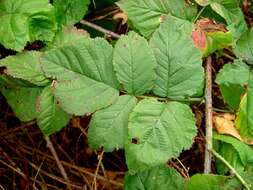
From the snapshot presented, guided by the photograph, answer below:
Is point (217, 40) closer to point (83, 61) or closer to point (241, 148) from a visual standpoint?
point (241, 148)

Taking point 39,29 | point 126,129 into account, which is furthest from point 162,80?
point 39,29

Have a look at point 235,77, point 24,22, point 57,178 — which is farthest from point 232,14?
point 57,178

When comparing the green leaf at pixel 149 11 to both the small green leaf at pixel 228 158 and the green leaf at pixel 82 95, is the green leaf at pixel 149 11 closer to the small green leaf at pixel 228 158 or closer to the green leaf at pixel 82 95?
the green leaf at pixel 82 95

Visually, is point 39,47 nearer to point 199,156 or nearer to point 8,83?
point 8,83

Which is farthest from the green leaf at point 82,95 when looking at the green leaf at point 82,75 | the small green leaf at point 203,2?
the small green leaf at point 203,2

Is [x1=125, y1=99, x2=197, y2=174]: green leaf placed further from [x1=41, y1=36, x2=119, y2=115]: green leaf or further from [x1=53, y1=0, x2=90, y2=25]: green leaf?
[x1=53, y1=0, x2=90, y2=25]: green leaf

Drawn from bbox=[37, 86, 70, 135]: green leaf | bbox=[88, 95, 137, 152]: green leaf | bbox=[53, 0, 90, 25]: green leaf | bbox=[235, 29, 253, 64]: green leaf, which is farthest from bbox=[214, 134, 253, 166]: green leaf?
bbox=[53, 0, 90, 25]: green leaf
